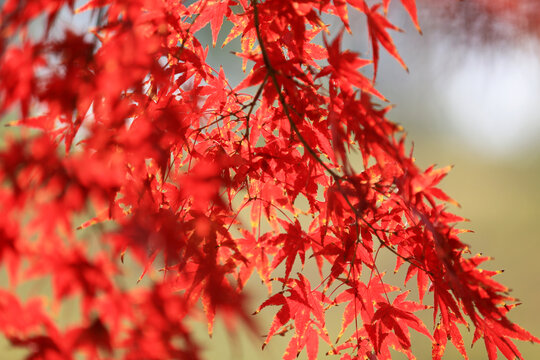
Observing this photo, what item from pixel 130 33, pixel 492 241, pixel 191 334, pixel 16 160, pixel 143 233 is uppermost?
pixel 492 241

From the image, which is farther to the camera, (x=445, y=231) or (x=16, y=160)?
(x=445, y=231)

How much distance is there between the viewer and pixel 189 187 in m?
0.63

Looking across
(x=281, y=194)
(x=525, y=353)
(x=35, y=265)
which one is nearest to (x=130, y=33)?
(x=35, y=265)

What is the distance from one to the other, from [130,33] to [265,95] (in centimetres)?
31

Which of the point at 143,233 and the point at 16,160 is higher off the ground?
the point at 16,160

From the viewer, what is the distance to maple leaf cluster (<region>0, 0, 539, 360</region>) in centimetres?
55

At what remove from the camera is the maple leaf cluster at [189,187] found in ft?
1.80

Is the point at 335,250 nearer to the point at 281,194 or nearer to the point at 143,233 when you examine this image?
the point at 281,194

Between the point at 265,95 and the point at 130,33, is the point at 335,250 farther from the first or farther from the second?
the point at 130,33

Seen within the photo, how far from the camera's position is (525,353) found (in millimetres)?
3879

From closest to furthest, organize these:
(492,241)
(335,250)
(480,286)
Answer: (480,286) < (335,250) < (492,241)

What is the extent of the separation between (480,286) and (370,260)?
247 mm

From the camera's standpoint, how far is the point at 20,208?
0.56 metres

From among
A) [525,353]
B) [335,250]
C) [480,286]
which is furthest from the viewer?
[525,353]
